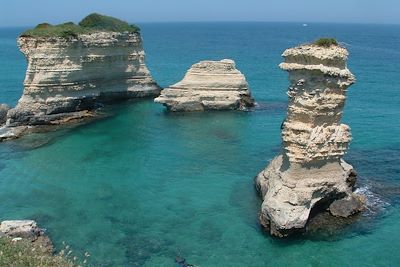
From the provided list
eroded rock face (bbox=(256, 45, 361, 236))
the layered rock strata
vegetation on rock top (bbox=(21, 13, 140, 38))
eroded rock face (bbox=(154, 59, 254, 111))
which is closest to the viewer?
the layered rock strata

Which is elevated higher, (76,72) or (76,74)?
(76,72)

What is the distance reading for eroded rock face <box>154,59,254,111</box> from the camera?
1786 inches

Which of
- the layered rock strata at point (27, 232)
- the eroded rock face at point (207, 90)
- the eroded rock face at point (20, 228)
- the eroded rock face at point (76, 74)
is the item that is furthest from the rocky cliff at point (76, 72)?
the layered rock strata at point (27, 232)

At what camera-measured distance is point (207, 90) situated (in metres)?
45.7

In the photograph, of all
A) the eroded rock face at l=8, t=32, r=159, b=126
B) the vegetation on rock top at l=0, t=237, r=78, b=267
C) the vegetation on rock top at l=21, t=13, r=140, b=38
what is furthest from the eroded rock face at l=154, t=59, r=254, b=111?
the vegetation on rock top at l=0, t=237, r=78, b=267

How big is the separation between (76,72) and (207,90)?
39.0 ft

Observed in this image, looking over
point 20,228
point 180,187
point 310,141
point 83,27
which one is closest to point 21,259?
Answer: point 20,228

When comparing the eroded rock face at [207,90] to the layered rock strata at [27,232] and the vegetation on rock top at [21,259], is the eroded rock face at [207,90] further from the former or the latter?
the vegetation on rock top at [21,259]

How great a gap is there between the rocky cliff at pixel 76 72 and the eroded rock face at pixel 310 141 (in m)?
25.0

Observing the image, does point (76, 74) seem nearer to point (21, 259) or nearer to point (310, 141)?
point (310, 141)

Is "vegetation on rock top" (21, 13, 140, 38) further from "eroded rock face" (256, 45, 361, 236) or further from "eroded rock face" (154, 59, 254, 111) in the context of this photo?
A: "eroded rock face" (256, 45, 361, 236)

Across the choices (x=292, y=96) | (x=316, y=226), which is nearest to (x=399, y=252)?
(x=316, y=226)

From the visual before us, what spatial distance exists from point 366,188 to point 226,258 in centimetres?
1035

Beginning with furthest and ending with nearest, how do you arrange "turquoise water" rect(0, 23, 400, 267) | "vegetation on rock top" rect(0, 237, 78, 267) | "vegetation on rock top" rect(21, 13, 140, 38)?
1. "vegetation on rock top" rect(21, 13, 140, 38)
2. "turquoise water" rect(0, 23, 400, 267)
3. "vegetation on rock top" rect(0, 237, 78, 267)
